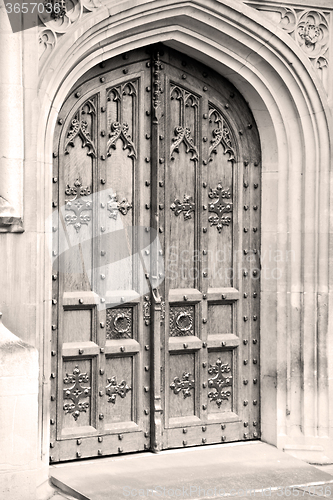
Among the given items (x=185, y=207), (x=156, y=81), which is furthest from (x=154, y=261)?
(x=156, y=81)

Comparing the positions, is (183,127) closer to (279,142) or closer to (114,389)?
(279,142)

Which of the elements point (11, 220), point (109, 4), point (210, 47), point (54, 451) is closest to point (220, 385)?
point (54, 451)

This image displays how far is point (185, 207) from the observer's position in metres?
5.39

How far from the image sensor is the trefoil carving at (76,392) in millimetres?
5004

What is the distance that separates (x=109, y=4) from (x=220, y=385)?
9.55 feet

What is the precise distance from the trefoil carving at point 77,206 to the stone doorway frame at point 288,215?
1.26 metres

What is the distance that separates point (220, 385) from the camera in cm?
551

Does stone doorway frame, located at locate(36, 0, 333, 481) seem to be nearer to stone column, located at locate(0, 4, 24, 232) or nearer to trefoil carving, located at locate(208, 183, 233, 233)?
trefoil carving, located at locate(208, 183, 233, 233)

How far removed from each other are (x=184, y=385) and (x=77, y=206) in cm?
159

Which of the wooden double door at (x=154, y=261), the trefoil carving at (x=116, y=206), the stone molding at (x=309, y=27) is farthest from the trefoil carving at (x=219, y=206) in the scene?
the stone molding at (x=309, y=27)

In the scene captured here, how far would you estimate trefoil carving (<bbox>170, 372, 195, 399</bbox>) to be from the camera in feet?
17.6

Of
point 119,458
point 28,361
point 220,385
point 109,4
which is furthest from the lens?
point 220,385

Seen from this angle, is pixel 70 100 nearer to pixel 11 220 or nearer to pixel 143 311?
pixel 11 220

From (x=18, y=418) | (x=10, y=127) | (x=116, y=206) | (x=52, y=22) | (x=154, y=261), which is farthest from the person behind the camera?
(x=154, y=261)
